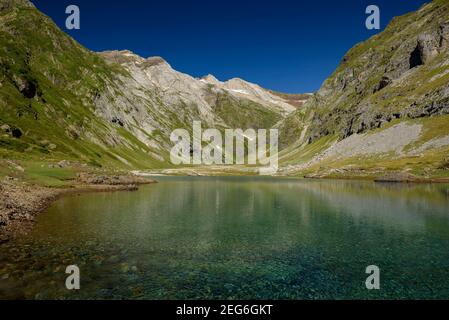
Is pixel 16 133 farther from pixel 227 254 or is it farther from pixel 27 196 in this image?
pixel 227 254

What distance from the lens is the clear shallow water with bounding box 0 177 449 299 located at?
25.6 metres

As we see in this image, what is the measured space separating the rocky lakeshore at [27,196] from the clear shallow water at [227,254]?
209 centimetres

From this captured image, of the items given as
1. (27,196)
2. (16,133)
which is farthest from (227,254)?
(16,133)

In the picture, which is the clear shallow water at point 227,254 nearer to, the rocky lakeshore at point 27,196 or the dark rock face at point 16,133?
the rocky lakeshore at point 27,196

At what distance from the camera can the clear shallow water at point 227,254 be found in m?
25.6

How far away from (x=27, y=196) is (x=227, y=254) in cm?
4104

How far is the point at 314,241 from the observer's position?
134 feet

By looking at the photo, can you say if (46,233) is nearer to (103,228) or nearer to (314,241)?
(103,228)

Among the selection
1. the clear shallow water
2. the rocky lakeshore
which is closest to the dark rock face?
the rocky lakeshore

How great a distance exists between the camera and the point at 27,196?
58.5 meters

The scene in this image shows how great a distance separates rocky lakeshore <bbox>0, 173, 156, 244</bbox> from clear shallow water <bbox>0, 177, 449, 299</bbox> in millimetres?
2093

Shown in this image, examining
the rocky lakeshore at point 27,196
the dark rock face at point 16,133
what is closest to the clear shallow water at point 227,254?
the rocky lakeshore at point 27,196
